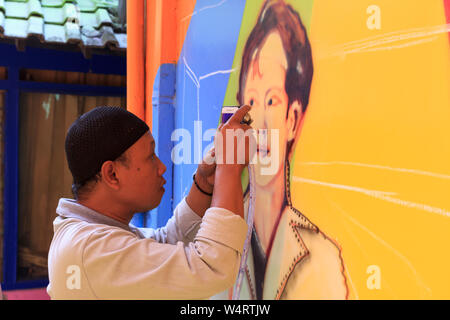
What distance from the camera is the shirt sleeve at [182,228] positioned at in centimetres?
168

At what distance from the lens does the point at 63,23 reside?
4.27 meters

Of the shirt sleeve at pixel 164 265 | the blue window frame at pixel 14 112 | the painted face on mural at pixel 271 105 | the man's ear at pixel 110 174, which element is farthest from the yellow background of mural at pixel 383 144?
the blue window frame at pixel 14 112

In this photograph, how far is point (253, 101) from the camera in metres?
1.64

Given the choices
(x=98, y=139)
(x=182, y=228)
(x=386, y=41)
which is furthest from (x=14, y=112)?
(x=386, y=41)

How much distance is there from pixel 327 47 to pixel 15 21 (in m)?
3.73

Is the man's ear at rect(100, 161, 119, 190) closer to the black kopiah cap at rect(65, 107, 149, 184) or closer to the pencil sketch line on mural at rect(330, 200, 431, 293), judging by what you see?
the black kopiah cap at rect(65, 107, 149, 184)

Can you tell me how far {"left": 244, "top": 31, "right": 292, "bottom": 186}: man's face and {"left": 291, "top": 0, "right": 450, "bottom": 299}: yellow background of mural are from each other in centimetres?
15

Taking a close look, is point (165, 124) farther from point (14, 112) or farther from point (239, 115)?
point (14, 112)

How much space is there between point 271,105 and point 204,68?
615 mm

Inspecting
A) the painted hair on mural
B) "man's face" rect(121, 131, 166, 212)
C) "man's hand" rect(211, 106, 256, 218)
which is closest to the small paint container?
"man's hand" rect(211, 106, 256, 218)

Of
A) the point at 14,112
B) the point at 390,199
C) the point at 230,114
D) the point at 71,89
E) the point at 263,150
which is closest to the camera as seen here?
the point at 390,199

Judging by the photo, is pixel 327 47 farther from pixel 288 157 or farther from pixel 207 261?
pixel 207 261

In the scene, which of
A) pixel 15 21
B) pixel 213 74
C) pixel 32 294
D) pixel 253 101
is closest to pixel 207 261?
pixel 253 101

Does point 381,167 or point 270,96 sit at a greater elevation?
point 270,96
